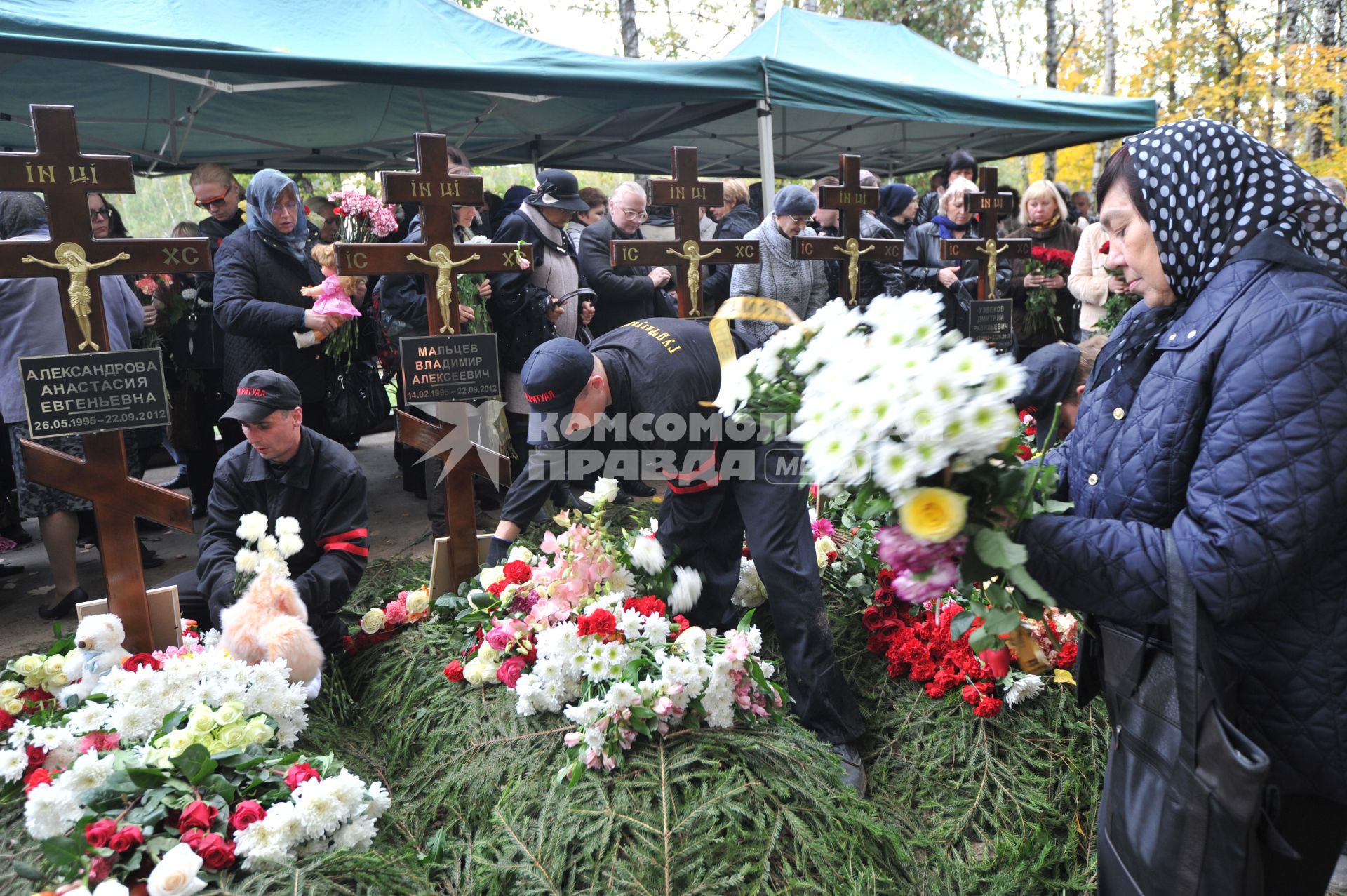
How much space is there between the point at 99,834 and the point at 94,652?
3.38 feet

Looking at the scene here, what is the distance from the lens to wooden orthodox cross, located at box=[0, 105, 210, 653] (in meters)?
2.71

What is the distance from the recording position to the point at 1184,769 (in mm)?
1318

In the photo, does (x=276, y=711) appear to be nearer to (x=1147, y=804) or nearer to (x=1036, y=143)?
(x=1147, y=804)

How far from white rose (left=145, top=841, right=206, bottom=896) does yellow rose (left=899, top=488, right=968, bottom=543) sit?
61.8 inches

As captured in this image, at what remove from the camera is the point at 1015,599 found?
4.83 feet

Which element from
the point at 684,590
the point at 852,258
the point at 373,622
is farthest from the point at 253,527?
the point at 852,258

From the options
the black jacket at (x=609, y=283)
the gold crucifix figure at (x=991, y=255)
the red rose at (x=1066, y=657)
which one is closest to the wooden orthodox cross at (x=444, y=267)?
the black jacket at (x=609, y=283)

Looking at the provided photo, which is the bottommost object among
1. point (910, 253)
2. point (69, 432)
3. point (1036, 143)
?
point (69, 432)

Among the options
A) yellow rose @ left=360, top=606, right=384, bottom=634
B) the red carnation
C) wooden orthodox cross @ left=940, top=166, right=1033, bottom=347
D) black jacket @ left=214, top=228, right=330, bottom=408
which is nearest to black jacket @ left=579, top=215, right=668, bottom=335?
black jacket @ left=214, top=228, right=330, bottom=408

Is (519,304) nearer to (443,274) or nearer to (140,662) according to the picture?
(443,274)

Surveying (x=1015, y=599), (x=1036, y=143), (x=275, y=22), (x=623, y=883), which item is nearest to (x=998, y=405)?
(x=1015, y=599)

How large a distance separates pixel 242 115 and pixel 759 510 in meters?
6.23

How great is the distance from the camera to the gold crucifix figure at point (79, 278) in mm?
2764

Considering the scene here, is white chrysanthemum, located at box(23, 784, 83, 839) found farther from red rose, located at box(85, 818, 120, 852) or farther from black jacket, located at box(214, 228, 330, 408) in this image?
black jacket, located at box(214, 228, 330, 408)
